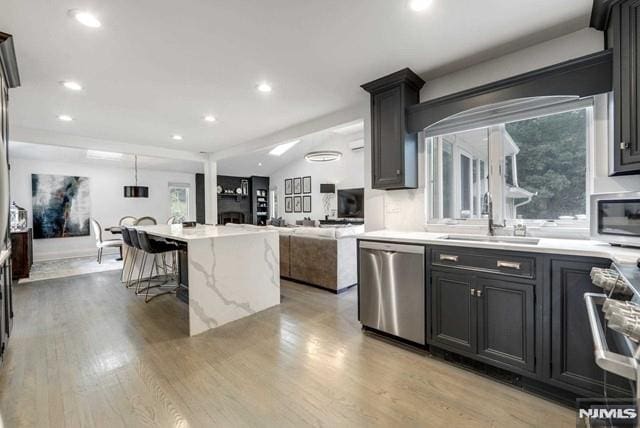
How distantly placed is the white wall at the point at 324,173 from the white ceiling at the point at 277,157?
7 cm

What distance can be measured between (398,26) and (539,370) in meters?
2.46

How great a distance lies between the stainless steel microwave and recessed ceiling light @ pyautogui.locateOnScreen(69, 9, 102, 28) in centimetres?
343

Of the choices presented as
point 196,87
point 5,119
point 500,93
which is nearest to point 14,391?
point 5,119

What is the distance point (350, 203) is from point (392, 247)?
6.16 metres

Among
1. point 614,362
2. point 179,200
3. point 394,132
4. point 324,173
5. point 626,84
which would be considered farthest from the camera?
point 324,173

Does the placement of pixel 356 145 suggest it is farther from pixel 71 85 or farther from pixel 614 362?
pixel 614 362

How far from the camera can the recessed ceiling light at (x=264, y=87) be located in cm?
298

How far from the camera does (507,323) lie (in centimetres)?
195

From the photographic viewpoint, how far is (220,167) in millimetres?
9453

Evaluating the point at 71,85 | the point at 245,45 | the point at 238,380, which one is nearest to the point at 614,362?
the point at 238,380

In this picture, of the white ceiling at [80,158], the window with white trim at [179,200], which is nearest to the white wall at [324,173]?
the white ceiling at [80,158]

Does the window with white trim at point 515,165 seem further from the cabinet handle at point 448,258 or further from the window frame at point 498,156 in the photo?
the cabinet handle at point 448,258

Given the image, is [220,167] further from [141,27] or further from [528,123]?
[528,123]

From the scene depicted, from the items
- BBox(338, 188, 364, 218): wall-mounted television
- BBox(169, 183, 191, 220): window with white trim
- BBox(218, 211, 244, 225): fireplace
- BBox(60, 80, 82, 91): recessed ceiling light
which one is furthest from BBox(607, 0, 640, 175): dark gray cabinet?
BBox(218, 211, 244, 225): fireplace
